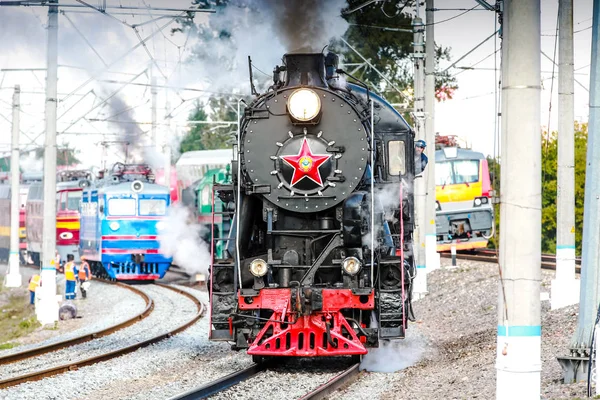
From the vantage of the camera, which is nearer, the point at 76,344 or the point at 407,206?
the point at 407,206

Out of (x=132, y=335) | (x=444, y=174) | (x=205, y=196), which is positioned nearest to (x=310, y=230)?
(x=132, y=335)

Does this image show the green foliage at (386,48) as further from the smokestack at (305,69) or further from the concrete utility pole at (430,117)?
the smokestack at (305,69)

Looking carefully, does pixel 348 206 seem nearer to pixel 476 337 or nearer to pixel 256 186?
pixel 256 186

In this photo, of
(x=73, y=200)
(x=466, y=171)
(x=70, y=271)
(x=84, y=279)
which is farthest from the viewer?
(x=73, y=200)

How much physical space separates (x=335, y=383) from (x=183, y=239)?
60.6 ft

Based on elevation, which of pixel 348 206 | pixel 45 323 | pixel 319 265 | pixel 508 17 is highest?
pixel 508 17

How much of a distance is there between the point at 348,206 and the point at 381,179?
832mm

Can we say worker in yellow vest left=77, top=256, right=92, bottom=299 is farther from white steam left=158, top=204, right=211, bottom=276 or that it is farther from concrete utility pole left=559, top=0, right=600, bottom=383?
concrete utility pole left=559, top=0, right=600, bottom=383

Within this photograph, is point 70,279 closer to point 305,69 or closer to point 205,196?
point 205,196

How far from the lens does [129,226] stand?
2734 cm


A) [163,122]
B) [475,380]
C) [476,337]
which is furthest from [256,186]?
[163,122]

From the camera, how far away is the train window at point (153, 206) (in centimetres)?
2753

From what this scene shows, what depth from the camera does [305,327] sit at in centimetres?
1066

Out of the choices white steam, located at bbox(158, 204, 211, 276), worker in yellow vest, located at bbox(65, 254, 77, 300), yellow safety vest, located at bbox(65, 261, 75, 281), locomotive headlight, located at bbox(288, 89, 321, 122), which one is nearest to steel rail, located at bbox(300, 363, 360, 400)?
locomotive headlight, located at bbox(288, 89, 321, 122)
